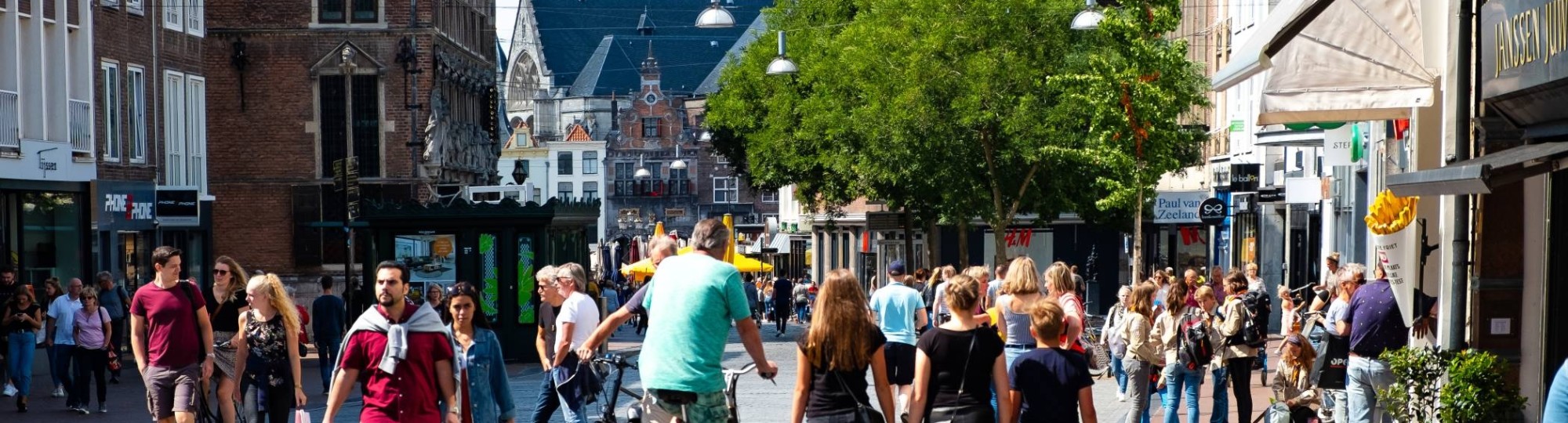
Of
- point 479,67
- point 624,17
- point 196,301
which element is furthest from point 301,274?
point 624,17

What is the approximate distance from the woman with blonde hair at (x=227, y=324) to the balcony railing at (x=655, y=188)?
434ft

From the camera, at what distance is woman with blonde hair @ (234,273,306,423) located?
1291 centimetres

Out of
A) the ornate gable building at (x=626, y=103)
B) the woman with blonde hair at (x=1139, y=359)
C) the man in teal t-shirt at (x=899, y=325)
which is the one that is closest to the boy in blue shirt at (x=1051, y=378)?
the man in teal t-shirt at (x=899, y=325)

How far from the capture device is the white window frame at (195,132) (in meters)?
36.7

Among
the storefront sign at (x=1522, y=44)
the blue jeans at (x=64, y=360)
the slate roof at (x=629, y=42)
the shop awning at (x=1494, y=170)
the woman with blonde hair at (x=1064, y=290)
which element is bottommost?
the blue jeans at (x=64, y=360)

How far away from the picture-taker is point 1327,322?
1432cm

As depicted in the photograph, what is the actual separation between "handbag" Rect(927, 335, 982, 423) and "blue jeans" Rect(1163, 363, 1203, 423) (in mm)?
4924

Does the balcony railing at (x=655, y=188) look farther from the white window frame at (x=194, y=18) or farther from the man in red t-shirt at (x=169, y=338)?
the man in red t-shirt at (x=169, y=338)

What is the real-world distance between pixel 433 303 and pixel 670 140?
126889 mm

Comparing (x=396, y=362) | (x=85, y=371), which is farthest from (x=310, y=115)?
(x=396, y=362)

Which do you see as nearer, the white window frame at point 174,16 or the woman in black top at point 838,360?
the woman in black top at point 838,360

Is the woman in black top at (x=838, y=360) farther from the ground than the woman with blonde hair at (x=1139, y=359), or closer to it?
farther from the ground

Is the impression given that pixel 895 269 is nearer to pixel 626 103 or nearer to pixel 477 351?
pixel 477 351

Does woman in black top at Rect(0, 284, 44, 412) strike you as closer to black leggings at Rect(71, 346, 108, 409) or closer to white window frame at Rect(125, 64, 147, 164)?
black leggings at Rect(71, 346, 108, 409)
